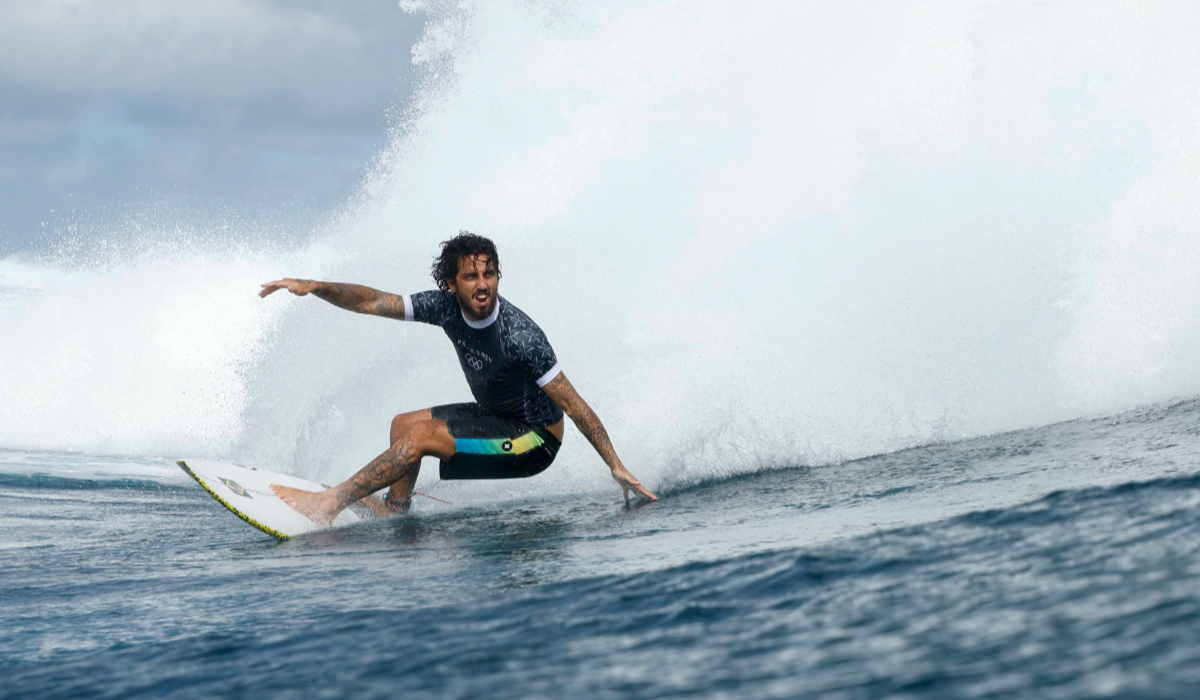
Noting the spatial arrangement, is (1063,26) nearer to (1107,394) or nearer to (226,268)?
(1107,394)

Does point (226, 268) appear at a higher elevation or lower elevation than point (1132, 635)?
higher

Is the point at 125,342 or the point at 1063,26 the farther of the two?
the point at 125,342

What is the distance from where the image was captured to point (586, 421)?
6004mm

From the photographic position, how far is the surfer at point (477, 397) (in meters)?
A: 5.77

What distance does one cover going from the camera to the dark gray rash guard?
19.2 ft

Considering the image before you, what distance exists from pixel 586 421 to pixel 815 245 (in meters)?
5.13

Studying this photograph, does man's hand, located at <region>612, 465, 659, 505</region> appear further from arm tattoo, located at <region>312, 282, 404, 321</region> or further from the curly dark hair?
arm tattoo, located at <region>312, 282, 404, 321</region>

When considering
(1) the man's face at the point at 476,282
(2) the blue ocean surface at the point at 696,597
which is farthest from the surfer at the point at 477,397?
(2) the blue ocean surface at the point at 696,597

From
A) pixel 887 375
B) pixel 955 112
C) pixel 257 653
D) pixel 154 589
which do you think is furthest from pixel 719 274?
pixel 257 653

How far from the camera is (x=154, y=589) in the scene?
444 cm

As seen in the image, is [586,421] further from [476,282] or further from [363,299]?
[363,299]

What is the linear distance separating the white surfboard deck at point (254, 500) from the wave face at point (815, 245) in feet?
7.05

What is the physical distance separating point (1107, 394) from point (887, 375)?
1605 mm

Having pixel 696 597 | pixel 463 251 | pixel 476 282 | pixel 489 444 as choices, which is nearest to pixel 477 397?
pixel 489 444
